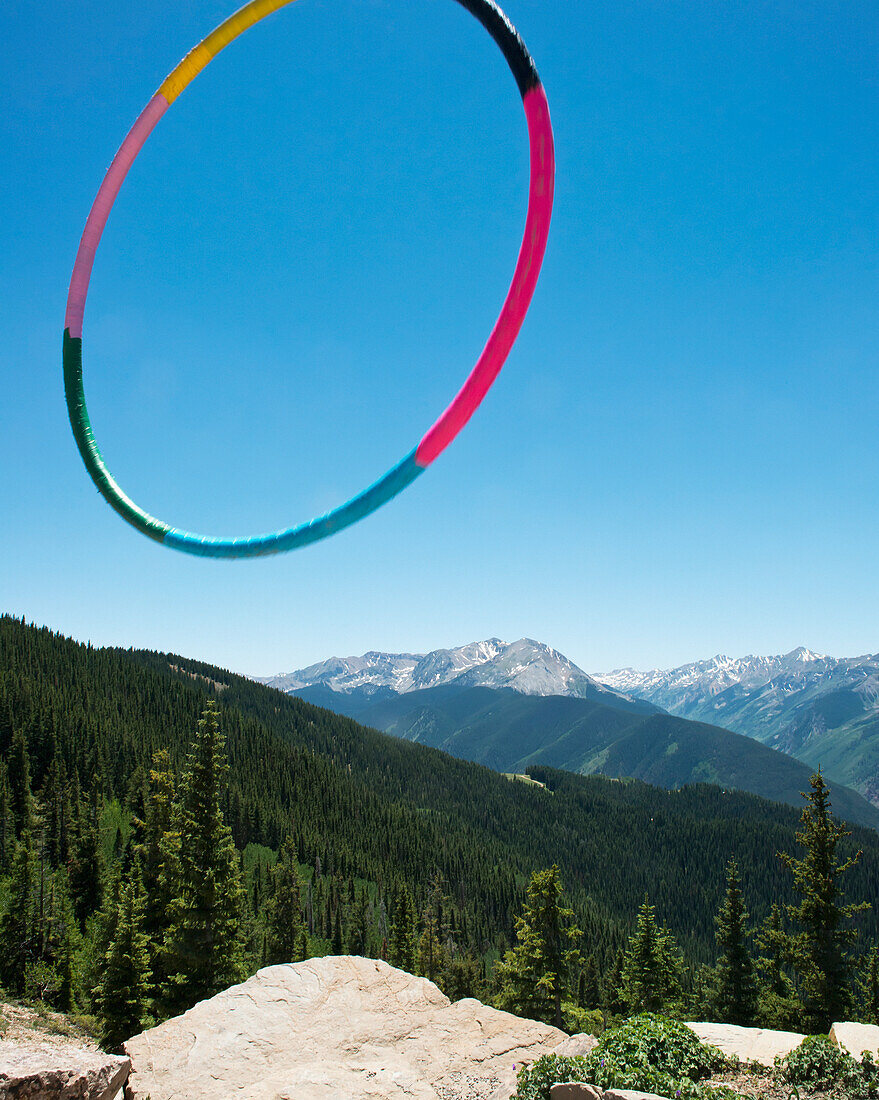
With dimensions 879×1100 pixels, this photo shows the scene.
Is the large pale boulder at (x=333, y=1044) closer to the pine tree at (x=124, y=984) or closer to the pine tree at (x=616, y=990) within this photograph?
the pine tree at (x=124, y=984)

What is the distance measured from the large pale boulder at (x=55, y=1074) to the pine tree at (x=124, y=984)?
24724 mm

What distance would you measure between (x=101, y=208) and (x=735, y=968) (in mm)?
59266

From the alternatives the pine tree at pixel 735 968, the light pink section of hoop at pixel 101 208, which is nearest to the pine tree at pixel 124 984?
the light pink section of hoop at pixel 101 208

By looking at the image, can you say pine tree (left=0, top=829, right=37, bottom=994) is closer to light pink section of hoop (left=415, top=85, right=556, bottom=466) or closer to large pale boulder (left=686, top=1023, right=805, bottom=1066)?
large pale boulder (left=686, top=1023, right=805, bottom=1066)

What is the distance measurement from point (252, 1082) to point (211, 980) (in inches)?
773

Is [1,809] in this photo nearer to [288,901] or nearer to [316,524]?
Result: [288,901]

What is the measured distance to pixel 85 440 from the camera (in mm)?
8242

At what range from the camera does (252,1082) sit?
1549cm

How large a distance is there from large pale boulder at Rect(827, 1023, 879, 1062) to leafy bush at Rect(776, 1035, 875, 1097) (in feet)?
1.56

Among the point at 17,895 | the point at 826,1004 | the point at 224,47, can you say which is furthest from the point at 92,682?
the point at 224,47

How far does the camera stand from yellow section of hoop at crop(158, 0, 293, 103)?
7.15 meters

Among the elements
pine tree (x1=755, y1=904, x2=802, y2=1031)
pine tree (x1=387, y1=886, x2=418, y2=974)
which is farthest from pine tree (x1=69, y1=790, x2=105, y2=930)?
pine tree (x1=755, y1=904, x2=802, y2=1031)

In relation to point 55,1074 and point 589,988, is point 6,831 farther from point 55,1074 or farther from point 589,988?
point 55,1074

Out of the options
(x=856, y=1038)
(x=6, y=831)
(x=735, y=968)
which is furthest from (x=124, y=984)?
(x=6, y=831)
